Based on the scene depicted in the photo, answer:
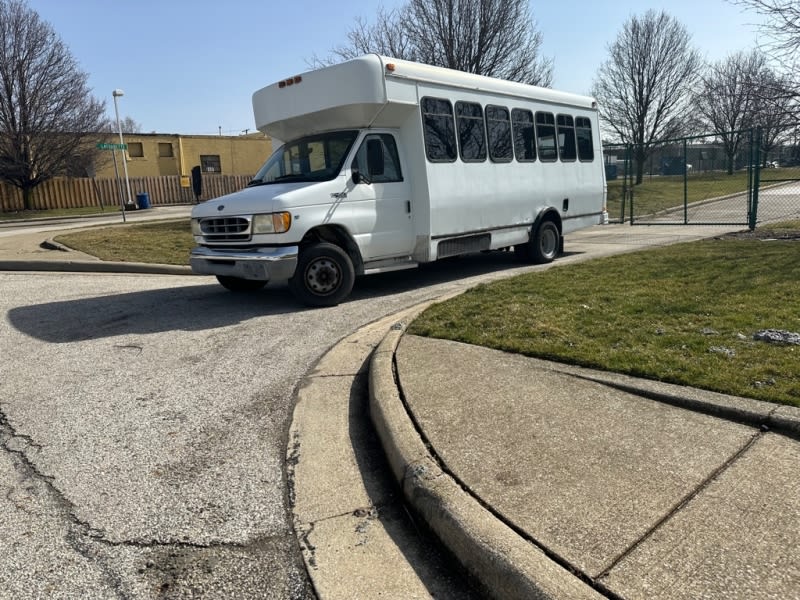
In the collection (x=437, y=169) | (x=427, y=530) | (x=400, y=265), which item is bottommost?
(x=427, y=530)

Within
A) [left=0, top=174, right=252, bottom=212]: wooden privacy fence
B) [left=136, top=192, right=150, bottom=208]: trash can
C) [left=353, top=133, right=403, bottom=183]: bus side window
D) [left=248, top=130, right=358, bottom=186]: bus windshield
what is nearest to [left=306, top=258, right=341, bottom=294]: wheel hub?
[left=248, top=130, right=358, bottom=186]: bus windshield

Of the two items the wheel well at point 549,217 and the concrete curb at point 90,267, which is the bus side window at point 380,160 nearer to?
the wheel well at point 549,217

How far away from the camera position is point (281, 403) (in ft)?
14.9

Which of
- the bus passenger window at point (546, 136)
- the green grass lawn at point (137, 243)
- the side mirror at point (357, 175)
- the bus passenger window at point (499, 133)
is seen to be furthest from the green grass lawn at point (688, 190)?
the side mirror at point (357, 175)

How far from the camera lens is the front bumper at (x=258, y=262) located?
23.0 feet

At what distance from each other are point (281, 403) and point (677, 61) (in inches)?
1436

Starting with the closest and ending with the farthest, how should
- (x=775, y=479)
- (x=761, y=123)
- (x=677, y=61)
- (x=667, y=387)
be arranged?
1. (x=775, y=479)
2. (x=667, y=387)
3. (x=761, y=123)
4. (x=677, y=61)

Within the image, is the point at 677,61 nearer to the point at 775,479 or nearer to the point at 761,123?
the point at 761,123

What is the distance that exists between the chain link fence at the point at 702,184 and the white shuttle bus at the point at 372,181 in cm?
754

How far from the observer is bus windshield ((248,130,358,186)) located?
780 centimetres

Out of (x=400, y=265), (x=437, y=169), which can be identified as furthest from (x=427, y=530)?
(x=437, y=169)

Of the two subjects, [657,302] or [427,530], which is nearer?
[427,530]

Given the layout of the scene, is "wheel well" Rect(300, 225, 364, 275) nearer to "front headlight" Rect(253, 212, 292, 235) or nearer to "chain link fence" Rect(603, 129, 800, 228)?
"front headlight" Rect(253, 212, 292, 235)

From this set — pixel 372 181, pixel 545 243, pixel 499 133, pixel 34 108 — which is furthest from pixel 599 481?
pixel 34 108
